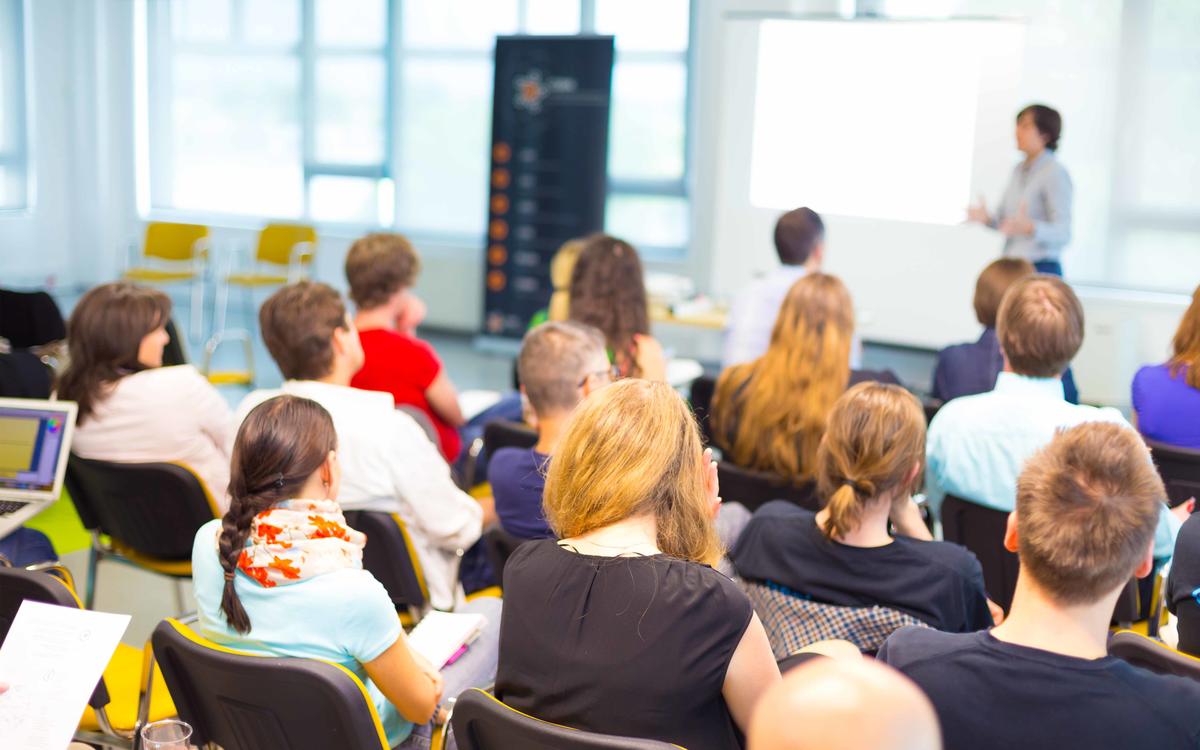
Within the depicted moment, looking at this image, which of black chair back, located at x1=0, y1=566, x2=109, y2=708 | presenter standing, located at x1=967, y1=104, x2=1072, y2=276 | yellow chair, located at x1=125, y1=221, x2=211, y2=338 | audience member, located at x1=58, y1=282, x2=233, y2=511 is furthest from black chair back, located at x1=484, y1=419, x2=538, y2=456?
yellow chair, located at x1=125, y1=221, x2=211, y2=338

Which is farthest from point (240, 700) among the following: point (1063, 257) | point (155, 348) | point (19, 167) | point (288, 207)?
point (19, 167)

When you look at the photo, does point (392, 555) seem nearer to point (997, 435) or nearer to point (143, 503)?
point (143, 503)

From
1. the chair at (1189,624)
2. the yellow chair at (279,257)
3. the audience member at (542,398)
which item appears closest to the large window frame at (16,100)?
the yellow chair at (279,257)

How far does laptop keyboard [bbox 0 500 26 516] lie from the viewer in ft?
8.67

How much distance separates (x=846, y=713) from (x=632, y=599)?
40.9 inches

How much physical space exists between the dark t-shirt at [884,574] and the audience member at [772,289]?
2.05 meters

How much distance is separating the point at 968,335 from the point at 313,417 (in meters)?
4.94

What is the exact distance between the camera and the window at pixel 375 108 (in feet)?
26.2

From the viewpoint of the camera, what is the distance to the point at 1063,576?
1.49 metres

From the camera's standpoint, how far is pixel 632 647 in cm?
154

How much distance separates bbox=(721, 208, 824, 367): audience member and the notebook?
220 centimetres

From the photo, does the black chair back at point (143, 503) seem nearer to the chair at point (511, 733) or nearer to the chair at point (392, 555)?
the chair at point (392, 555)

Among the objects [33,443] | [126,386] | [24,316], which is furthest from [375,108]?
[33,443]

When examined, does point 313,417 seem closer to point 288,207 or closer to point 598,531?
point 598,531
